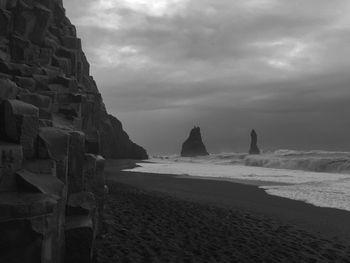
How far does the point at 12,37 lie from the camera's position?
16.5m

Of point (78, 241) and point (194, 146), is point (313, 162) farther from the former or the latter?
point (194, 146)

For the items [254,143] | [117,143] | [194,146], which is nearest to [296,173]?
[117,143]

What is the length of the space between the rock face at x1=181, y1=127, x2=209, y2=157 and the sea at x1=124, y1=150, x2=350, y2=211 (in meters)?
60.2

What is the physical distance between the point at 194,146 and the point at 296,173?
95.9 metres

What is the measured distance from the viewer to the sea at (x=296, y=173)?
24.2 m

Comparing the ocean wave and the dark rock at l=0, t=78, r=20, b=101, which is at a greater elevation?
the dark rock at l=0, t=78, r=20, b=101

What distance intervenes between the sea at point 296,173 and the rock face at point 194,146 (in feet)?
197

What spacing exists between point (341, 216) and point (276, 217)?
10.3 feet

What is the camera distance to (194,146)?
468 feet

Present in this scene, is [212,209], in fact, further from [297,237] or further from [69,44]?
[69,44]

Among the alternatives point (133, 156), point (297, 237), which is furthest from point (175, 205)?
point (133, 156)

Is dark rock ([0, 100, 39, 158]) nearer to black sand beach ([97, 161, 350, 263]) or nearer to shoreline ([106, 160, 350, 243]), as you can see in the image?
black sand beach ([97, 161, 350, 263])

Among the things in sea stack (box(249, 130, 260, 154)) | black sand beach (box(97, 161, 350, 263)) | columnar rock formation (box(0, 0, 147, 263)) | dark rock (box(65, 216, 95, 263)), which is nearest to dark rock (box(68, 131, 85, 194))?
columnar rock formation (box(0, 0, 147, 263))

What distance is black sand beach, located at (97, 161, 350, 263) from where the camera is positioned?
31.1ft
